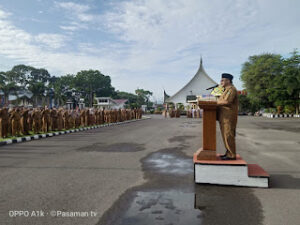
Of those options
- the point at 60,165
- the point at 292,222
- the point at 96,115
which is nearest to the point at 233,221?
the point at 292,222

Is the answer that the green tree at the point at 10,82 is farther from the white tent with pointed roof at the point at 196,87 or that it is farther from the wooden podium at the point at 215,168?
the wooden podium at the point at 215,168

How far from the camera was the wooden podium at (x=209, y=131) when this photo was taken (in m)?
4.09

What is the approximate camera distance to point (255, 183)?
3812 mm

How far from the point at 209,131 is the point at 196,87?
50.1m

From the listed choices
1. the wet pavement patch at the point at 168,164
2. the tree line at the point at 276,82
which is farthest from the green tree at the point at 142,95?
the wet pavement patch at the point at 168,164

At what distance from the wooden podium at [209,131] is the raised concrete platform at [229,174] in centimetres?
13

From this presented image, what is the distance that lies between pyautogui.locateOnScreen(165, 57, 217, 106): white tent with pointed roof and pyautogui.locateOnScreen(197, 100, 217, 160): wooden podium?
48.9 metres

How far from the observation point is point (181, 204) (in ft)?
10.3

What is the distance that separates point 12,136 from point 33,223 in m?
9.45

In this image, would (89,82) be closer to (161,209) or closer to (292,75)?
(292,75)

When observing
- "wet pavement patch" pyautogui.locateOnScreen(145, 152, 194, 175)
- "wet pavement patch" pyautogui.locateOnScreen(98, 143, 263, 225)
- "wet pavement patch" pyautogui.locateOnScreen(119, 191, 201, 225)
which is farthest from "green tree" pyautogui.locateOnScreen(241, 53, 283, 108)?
"wet pavement patch" pyautogui.locateOnScreen(119, 191, 201, 225)

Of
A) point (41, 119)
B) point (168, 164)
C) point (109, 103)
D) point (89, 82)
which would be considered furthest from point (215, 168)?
point (89, 82)

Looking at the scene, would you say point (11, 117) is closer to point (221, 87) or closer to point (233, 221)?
point (221, 87)

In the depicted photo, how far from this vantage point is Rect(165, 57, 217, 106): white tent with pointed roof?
173 ft
